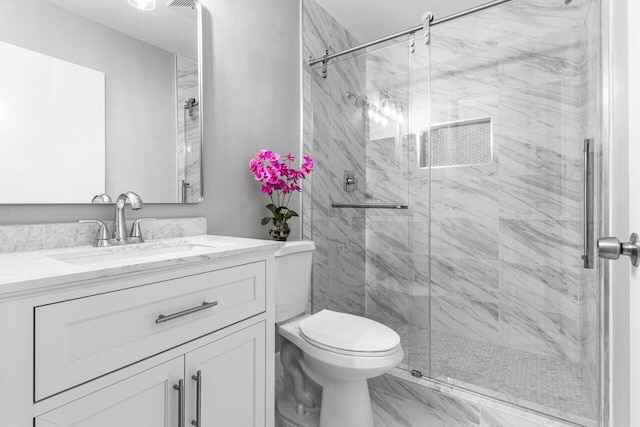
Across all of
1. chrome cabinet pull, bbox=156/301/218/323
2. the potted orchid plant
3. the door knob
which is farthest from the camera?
the potted orchid plant

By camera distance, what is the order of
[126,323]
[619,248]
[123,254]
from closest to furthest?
1. [619,248]
2. [126,323]
3. [123,254]

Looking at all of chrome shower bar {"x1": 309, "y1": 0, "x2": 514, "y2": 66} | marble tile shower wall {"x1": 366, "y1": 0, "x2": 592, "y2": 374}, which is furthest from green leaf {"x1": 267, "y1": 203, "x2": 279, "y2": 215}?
chrome shower bar {"x1": 309, "y1": 0, "x2": 514, "y2": 66}

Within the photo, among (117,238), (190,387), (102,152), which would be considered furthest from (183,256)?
(102,152)

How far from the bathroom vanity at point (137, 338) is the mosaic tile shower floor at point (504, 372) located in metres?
1.14

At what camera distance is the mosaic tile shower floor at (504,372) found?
1.64m

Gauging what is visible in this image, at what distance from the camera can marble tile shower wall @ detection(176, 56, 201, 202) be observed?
1484 millimetres

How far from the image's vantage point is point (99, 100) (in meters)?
1.22

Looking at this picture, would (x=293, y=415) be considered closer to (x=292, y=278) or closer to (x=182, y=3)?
(x=292, y=278)

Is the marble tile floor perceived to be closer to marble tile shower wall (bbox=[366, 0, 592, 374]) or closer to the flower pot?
marble tile shower wall (bbox=[366, 0, 592, 374])

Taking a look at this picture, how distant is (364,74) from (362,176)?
2.37 feet

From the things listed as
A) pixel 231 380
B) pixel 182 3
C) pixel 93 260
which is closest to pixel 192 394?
pixel 231 380

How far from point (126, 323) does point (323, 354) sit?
0.83 metres

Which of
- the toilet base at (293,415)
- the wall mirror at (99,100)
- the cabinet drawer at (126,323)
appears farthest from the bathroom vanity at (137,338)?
the toilet base at (293,415)

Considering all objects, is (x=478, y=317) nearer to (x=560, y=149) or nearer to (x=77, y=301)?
(x=560, y=149)
